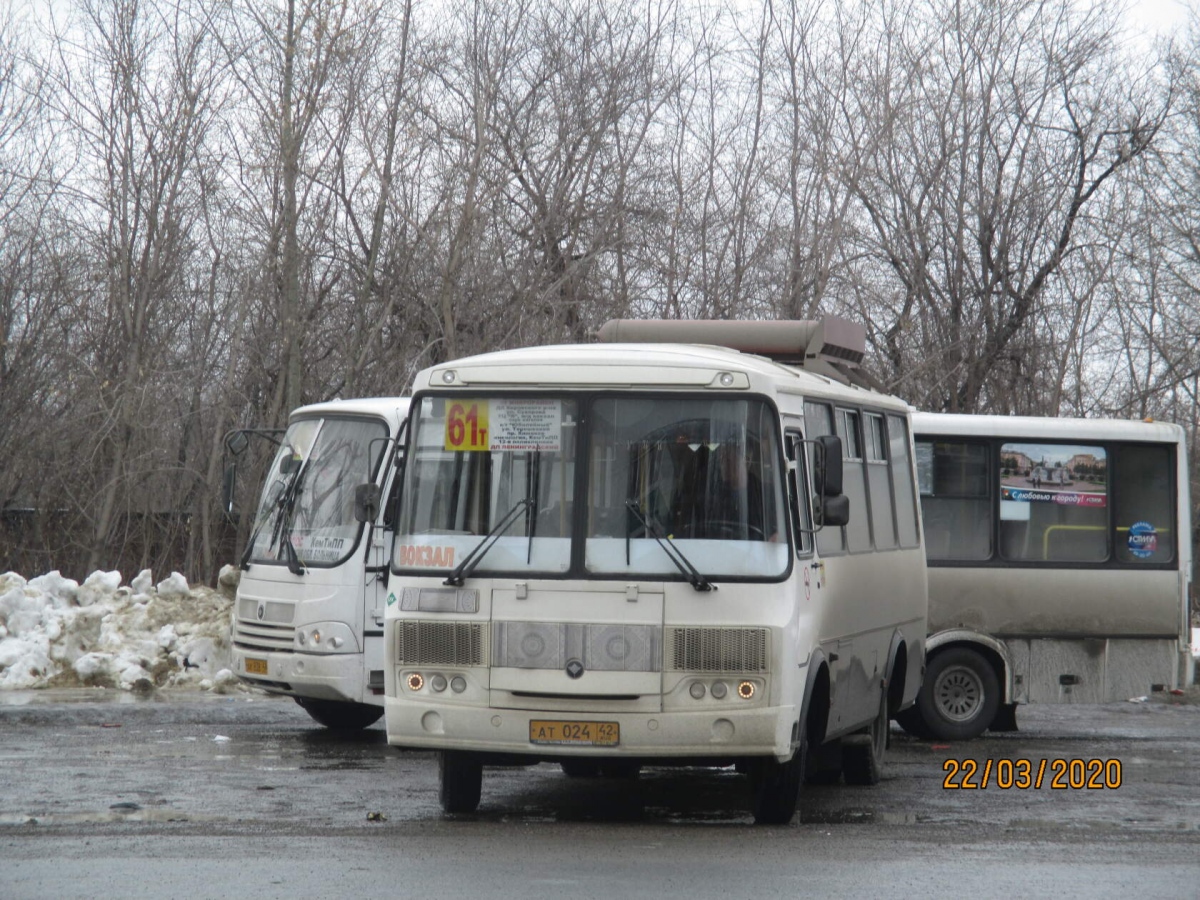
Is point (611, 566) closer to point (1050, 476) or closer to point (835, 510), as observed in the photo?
point (835, 510)

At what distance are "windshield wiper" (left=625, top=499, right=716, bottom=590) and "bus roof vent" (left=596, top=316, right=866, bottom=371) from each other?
3379mm

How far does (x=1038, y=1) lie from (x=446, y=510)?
80.8 ft

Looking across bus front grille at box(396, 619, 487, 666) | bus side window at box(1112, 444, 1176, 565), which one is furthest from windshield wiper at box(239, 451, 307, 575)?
bus side window at box(1112, 444, 1176, 565)

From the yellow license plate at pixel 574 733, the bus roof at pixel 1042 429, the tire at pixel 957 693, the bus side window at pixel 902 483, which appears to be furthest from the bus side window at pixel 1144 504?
the yellow license plate at pixel 574 733

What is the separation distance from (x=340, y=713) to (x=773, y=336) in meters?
5.79

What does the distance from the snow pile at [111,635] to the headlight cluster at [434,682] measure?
9.11 metres

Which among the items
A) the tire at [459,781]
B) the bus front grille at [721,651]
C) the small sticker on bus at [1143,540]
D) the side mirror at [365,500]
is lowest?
the tire at [459,781]

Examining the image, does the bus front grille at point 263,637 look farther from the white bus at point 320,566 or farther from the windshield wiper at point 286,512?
the windshield wiper at point 286,512

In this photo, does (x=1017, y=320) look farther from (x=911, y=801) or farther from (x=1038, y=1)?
(x=911, y=801)

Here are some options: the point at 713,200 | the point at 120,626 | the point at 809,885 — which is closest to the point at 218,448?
the point at 120,626

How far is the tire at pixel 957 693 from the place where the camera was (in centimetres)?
1499

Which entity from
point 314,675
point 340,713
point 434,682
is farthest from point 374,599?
point 434,682

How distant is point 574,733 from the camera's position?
29.7 ft
